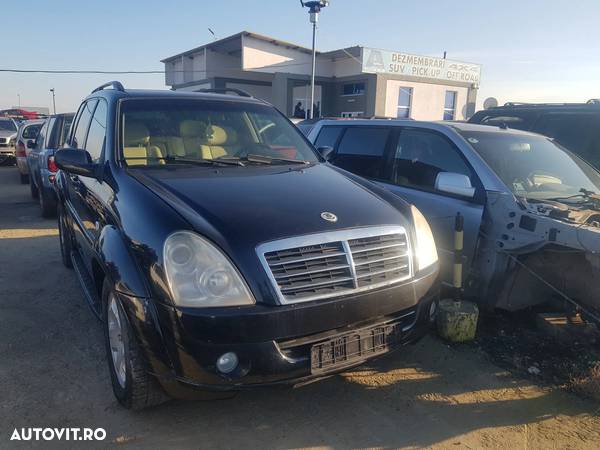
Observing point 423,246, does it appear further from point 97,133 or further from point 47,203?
point 47,203

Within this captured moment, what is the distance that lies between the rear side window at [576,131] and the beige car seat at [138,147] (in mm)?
5633

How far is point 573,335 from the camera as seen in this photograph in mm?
3906

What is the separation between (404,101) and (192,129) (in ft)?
67.4

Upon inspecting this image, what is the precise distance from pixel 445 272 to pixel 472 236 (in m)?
0.44

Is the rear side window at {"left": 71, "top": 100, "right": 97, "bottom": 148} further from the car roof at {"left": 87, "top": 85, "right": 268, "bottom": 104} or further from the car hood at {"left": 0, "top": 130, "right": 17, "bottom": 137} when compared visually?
the car hood at {"left": 0, "top": 130, "right": 17, "bottom": 137}

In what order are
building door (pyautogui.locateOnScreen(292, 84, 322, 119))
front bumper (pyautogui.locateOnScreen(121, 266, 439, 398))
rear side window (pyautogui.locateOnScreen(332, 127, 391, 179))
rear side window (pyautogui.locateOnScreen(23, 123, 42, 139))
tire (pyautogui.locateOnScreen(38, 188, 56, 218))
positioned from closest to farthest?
front bumper (pyautogui.locateOnScreen(121, 266, 439, 398)), rear side window (pyautogui.locateOnScreen(332, 127, 391, 179)), tire (pyautogui.locateOnScreen(38, 188, 56, 218)), rear side window (pyautogui.locateOnScreen(23, 123, 42, 139)), building door (pyautogui.locateOnScreen(292, 84, 322, 119))

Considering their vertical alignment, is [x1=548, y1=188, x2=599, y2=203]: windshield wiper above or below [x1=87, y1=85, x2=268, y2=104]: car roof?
below

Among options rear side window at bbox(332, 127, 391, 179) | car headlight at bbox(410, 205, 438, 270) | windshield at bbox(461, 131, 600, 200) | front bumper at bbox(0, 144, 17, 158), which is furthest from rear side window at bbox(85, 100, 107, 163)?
front bumper at bbox(0, 144, 17, 158)

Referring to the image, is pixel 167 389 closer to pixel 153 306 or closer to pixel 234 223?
pixel 153 306

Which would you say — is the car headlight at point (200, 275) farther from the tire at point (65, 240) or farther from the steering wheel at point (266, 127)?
the tire at point (65, 240)

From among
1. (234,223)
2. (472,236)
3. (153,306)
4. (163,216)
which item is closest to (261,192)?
(234,223)

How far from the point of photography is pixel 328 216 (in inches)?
108

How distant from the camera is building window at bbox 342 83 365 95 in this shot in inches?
884

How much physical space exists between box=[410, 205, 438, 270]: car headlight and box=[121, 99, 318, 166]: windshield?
48.9 inches
